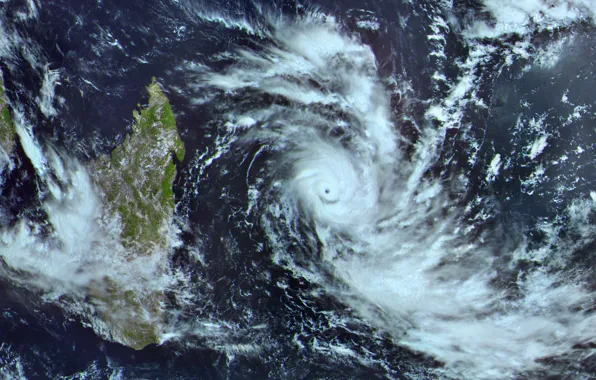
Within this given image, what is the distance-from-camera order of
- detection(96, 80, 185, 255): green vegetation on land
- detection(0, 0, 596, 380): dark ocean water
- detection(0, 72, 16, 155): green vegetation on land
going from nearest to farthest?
detection(0, 0, 596, 380): dark ocean water → detection(96, 80, 185, 255): green vegetation on land → detection(0, 72, 16, 155): green vegetation on land

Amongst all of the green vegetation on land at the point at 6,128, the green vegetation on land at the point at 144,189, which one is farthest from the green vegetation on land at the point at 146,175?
the green vegetation on land at the point at 6,128

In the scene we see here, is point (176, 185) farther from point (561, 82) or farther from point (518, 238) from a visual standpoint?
point (561, 82)

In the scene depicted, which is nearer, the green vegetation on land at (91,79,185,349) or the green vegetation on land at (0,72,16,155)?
the green vegetation on land at (91,79,185,349)

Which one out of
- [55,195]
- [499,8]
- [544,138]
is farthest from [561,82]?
[55,195]

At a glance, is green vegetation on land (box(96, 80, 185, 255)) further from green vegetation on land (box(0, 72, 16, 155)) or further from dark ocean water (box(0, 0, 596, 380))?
green vegetation on land (box(0, 72, 16, 155))

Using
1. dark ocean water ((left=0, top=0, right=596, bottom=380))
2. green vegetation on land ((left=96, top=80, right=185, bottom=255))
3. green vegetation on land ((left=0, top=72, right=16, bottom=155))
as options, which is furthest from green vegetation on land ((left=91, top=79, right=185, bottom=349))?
green vegetation on land ((left=0, top=72, right=16, bottom=155))

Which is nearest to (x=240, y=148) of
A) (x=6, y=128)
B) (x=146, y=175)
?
(x=146, y=175)

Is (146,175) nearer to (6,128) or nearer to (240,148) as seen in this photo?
(240,148)

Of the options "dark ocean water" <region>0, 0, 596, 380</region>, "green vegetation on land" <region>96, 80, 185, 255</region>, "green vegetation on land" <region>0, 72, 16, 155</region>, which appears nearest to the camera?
"dark ocean water" <region>0, 0, 596, 380</region>

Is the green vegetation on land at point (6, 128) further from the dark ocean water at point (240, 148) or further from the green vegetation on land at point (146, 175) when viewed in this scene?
the green vegetation on land at point (146, 175)
